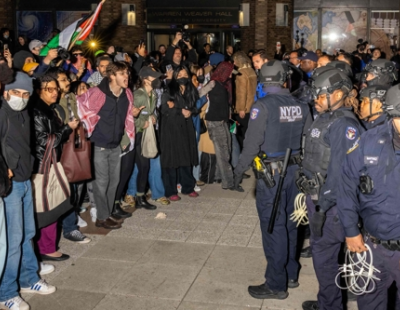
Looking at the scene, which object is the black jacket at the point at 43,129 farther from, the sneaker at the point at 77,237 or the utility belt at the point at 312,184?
the utility belt at the point at 312,184

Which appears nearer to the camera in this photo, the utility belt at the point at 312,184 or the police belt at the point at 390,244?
the police belt at the point at 390,244

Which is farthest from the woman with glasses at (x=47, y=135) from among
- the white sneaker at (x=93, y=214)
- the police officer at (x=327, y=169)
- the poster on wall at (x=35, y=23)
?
the poster on wall at (x=35, y=23)

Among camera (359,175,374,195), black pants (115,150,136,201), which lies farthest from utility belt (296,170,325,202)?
black pants (115,150,136,201)

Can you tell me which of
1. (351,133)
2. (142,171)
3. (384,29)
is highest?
(384,29)

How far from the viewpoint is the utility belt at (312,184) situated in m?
4.98

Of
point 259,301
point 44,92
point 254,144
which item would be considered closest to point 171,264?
point 259,301

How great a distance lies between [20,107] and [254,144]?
85.2 inches

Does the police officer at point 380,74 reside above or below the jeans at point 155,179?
above

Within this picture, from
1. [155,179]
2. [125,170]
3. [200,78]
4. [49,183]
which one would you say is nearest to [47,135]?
[49,183]

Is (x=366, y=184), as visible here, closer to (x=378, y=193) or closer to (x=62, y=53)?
(x=378, y=193)

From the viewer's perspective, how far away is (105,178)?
306 inches

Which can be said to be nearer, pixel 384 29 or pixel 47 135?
pixel 47 135

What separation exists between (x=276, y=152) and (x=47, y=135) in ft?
7.99

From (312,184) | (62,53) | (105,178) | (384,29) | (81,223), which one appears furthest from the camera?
(384,29)
